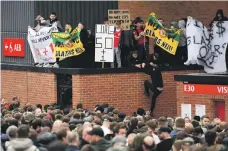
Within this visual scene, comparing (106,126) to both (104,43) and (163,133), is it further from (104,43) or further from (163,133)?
(104,43)

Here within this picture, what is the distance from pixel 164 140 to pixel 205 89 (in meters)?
10.5

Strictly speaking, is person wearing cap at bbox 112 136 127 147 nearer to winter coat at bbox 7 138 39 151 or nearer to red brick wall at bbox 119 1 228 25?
winter coat at bbox 7 138 39 151

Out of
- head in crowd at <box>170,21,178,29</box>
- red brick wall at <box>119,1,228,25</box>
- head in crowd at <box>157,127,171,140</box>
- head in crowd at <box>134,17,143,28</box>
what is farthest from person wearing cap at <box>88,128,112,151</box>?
red brick wall at <box>119,1,228,25</box>

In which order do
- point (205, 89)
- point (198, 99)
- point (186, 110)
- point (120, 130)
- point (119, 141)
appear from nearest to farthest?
point (119, 141)
point (120, 130)
point (205, 89)
point (198, 99)
point (186, 110)

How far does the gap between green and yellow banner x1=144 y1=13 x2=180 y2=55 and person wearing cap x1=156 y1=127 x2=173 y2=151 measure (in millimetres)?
12098

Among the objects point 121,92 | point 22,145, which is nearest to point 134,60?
point 121,92

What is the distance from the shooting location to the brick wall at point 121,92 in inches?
1211

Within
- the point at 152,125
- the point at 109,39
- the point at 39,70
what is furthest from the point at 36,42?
the point at 152,125

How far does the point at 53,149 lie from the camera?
16016mm

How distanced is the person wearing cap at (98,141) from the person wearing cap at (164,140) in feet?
3.60

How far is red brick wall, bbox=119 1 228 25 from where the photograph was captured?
3353cm

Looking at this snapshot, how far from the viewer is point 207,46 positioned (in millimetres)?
30719

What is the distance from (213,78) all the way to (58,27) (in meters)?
5.87

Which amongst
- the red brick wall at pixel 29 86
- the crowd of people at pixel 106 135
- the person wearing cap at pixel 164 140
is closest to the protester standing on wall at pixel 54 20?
the red brick wall at pixel 29 86
